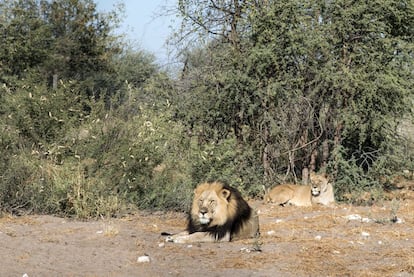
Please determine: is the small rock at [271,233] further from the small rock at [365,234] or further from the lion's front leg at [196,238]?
the small rock at [365,234]

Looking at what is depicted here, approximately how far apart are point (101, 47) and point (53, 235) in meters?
27.2

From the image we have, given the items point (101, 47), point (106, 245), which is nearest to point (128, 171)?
point (106, 245)

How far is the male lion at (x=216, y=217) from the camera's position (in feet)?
25.6

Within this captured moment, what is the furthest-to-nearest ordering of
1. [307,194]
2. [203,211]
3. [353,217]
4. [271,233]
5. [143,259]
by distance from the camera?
[307,194] < [353,217] < [271,233] < [203,211] < [143,259]

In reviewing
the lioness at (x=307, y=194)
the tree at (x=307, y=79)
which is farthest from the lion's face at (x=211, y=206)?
the tree at (x=307, y=79)

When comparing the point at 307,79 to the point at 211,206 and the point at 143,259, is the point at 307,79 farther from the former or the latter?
the point at 143,259

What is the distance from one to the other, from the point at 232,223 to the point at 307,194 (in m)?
4.33

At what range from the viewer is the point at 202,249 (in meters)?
7.53

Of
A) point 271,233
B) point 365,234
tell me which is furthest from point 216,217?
point 365,234

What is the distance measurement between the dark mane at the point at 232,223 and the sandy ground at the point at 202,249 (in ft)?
0.56

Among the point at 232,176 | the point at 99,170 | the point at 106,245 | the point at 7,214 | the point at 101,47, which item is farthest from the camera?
the point at 101,47

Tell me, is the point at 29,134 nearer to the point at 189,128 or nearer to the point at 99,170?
the point at 99,170

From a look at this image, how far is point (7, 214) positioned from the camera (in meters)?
9.48

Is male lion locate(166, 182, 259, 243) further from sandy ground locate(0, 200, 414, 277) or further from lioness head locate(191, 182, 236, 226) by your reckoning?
sandy ground locate(0, 200, 414, 277)
